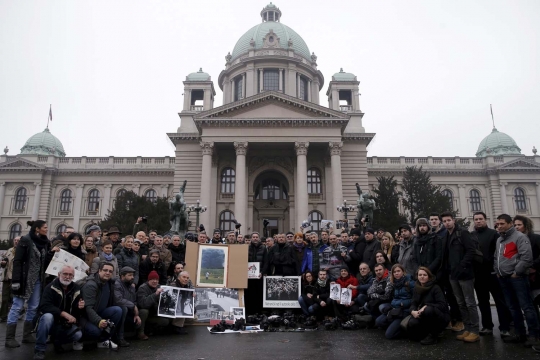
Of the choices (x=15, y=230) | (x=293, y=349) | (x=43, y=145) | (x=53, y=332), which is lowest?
(x=293, y=349)

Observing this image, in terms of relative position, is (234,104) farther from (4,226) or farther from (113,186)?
(4,226)

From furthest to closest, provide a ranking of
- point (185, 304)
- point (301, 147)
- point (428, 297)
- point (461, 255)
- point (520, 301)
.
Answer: point (301, 147) < point (185, 304) < point (461, 255) < point (428, 297) < point (520, 301)

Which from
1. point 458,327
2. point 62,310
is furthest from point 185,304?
point 458,327

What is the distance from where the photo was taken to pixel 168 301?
28.3 feet

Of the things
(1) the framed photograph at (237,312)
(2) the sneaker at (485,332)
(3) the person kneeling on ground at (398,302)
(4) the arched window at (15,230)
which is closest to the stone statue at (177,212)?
(1) the framed photograph at (237,312)

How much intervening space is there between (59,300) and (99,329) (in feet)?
2.84

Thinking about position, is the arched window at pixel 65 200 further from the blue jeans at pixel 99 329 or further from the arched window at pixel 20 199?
the blue jeans at pixel 99 329

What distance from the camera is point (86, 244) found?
8.73 m

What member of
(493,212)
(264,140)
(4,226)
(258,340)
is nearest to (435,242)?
(258,340)

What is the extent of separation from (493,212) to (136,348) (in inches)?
1926

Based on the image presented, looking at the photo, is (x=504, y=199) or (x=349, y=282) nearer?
(x=349, y=282)

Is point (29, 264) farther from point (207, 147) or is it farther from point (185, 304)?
point (207, 147)

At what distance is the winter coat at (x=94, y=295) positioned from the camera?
23.4 ft

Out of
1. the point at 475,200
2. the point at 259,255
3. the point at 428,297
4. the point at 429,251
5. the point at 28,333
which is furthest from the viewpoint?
the point at 475,200
